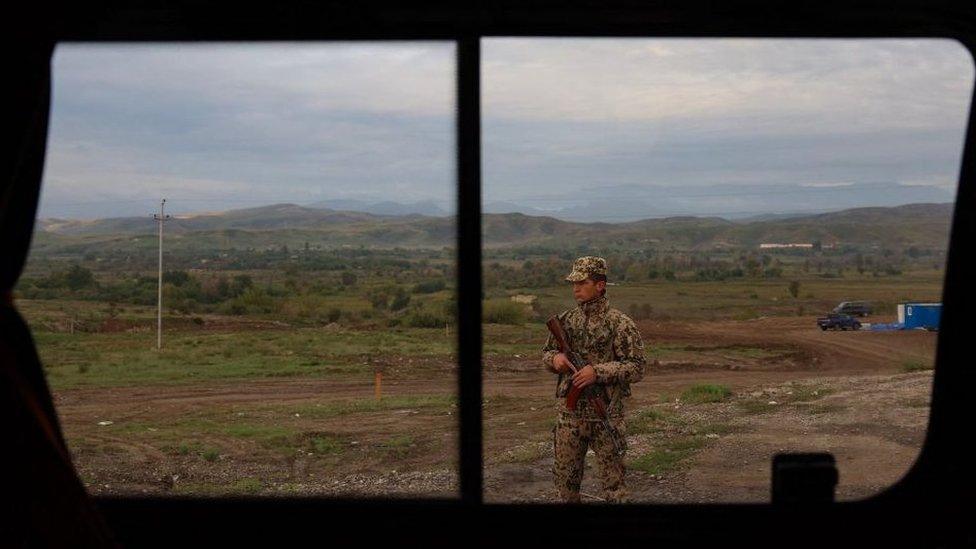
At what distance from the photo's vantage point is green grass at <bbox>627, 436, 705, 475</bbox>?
2410 mm

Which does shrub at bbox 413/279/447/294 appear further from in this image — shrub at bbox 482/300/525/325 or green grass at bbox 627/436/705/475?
green grass at bbox 627/436/705/475

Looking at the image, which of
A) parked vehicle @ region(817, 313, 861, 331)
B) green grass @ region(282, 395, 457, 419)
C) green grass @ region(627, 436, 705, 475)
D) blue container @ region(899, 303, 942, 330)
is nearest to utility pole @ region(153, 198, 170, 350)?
green grass @ region(282, 395, 457, 419)

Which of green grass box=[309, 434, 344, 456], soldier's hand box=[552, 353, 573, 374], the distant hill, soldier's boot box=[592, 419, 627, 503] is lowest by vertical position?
soldier's boot box=[592, 419, 627, 503]

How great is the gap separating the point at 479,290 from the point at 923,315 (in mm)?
1167

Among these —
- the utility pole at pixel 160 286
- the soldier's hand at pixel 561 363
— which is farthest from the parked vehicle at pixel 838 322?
the utility pole at pixel 160 286

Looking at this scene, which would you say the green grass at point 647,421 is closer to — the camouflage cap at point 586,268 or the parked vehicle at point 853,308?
the camouflage cap at point 586,268

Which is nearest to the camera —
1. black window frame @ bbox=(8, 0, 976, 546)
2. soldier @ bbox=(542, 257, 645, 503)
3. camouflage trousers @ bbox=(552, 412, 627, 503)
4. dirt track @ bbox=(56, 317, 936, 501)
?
black window frame @ bbox=(8, 0, 976, 546)

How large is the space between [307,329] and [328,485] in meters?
0.42

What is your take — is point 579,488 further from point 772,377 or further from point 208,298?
point 208,298

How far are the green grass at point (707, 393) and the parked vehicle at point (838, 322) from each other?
327 millimetres

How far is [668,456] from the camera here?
97.3 inches

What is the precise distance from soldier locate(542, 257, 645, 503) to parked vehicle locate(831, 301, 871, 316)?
57 cm

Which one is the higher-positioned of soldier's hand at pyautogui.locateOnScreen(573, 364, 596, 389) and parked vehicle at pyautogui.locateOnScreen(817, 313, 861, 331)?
parked vehicle at pyautogui.locateOnScreen(817, 313, 861, 331)

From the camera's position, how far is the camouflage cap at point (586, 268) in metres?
2.50
